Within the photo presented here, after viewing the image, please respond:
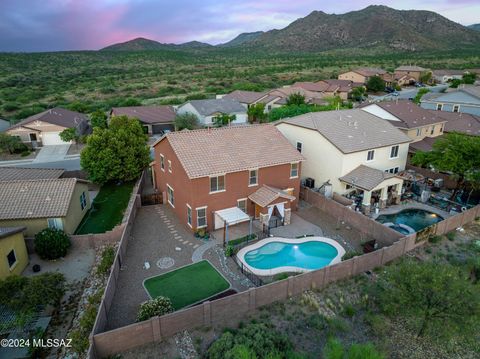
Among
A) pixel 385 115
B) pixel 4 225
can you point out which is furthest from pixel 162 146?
pixel 385 115

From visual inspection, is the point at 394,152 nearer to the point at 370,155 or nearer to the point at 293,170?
the point at 370,155

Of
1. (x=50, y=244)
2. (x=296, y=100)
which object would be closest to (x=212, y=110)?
(x=296, y=100)

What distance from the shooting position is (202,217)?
82.2ft

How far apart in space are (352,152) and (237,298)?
17.7m

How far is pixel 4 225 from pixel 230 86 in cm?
8684

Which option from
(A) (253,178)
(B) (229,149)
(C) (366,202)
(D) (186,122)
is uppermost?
(B) (229,149)

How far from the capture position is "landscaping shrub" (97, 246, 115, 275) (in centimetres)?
2059

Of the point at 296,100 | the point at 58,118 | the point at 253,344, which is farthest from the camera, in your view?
the point at 296,100

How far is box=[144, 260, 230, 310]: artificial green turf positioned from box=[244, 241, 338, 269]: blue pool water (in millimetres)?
2864

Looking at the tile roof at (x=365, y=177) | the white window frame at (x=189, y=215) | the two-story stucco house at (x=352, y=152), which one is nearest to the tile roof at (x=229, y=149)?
the white window frame at (x=189, y=215)

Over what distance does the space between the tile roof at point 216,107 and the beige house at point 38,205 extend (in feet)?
115

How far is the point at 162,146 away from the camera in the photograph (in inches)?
1139

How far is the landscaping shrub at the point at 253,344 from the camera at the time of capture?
13748mm

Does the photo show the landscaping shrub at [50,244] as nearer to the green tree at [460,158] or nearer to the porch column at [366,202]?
the porch column at [366,202]
